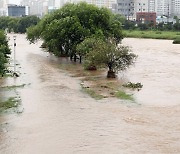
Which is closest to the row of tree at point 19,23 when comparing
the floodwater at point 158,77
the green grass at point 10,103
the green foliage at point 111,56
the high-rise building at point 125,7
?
the high-rise building at point 125,7

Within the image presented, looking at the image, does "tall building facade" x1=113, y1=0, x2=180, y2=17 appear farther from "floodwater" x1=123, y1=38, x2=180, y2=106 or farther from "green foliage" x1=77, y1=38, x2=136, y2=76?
"green foliage" x1=77, y1=38, x2=136, y2=76

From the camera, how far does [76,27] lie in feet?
134

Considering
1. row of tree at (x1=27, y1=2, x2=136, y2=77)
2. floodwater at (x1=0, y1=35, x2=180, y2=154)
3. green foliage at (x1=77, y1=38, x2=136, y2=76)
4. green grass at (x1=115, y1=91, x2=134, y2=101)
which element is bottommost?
floodwater at (x1=0, y1=35, x2=180, y2=154)

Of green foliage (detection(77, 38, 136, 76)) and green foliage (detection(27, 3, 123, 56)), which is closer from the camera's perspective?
green foliage (detection(77, 38, 136, 76))

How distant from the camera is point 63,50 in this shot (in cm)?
4612

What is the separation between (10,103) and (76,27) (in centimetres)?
1986

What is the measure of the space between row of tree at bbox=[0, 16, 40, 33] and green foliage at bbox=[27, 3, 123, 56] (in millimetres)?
56752

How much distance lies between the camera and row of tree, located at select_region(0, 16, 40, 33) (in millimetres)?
Answer: 101012

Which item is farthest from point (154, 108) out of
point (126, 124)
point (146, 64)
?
point (146, 64)

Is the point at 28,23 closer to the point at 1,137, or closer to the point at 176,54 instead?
the point at 176,54

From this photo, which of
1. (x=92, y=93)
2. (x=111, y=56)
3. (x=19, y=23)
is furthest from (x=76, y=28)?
(x=19, y=23)

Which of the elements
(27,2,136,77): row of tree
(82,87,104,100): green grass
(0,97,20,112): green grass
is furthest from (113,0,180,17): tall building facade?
(0,97,20,112): green grass

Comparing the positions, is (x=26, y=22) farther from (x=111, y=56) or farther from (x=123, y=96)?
(x=123, y=96)

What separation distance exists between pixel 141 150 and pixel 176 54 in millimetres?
36476
